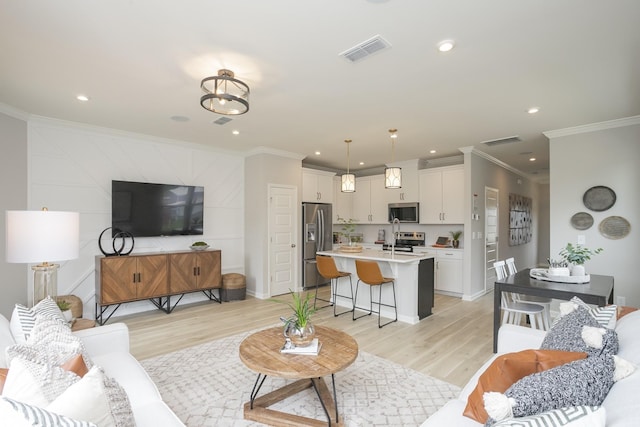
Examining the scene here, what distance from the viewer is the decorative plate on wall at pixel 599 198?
412cm

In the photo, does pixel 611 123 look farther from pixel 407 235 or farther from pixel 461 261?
pixel 407 235

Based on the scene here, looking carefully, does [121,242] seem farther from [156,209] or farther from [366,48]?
[366,48]

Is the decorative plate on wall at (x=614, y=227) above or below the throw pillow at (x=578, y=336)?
above

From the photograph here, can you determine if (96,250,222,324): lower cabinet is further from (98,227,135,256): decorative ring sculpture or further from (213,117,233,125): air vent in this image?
(213,117,233,125): air vent

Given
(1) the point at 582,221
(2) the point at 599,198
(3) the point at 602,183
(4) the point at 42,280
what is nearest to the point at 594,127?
(3) the point at 602,183

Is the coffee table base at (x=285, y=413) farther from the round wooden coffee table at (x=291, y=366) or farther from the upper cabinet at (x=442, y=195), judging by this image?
the upper cabinet at (x=442, y=195)

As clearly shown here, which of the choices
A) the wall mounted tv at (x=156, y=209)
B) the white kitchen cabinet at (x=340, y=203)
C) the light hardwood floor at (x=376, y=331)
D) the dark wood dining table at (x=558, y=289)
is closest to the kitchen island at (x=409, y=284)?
the light hardwood floor at (x=376, y=331)

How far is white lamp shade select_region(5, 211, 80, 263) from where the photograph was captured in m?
2.00

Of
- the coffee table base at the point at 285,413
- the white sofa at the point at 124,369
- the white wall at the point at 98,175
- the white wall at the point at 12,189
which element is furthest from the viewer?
the white wall at the point at 98,175

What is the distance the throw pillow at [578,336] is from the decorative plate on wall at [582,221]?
346 cm


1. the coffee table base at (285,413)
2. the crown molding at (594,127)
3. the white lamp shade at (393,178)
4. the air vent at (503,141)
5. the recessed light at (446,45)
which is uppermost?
the recessed light at (446,45)

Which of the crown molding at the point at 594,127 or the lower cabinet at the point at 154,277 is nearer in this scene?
the crown molding at the point at 594,127

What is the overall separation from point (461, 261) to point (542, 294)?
2931 mm

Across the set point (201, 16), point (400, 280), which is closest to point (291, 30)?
point (201, 16)
